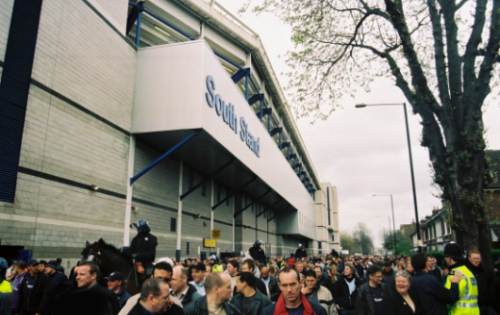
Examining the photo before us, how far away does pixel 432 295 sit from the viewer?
5383mm

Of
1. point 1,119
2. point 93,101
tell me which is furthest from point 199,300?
point 93,101

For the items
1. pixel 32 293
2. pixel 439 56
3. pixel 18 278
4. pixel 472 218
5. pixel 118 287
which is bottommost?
pixel 32 293

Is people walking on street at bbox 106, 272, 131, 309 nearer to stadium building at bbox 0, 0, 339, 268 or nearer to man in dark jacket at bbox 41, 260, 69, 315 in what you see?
man in dark jacket at bbox 41, 260, 69, 315

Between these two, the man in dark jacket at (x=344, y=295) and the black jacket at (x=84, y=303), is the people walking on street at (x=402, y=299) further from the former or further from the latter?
the black jacket at (x=84, y=303)

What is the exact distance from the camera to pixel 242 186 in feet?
78.1

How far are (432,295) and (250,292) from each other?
2669mm

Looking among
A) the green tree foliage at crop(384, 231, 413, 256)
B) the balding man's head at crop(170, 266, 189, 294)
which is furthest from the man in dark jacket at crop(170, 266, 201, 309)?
the green tree foliage at crop(384, 231, 413, 256)

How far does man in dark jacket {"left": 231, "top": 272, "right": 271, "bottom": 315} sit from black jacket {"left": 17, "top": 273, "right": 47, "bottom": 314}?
5.18 metres

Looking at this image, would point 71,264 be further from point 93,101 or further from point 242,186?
point 242,186

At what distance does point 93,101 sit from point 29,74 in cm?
261

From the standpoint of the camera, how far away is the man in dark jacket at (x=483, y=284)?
575 centimetres

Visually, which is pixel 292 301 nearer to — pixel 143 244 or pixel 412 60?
pixel 143 244

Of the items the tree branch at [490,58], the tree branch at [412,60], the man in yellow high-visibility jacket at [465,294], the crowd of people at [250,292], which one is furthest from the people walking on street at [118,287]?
the tree branch at [490,58]

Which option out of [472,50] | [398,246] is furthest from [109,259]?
[398,246]
